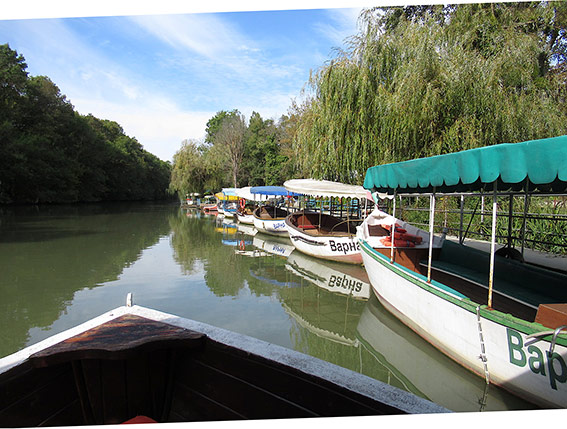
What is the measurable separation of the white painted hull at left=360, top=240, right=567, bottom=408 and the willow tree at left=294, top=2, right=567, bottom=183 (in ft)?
20.8

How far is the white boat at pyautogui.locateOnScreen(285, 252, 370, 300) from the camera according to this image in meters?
7.84

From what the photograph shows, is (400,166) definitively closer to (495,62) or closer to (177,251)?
(495,62)

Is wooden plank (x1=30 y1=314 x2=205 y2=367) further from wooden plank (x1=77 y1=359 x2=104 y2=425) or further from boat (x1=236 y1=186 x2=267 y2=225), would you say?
boat (x1=236 y1=186 x2=267 y2=225)

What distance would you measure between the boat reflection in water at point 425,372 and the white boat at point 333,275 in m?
1.89

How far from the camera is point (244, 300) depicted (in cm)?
720

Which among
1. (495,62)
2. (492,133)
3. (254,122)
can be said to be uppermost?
(254,122)

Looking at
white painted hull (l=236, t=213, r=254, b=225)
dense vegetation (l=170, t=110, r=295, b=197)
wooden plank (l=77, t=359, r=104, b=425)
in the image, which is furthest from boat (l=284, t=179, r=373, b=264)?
dense vegetation (l=170, t=110, r=295, b=197)

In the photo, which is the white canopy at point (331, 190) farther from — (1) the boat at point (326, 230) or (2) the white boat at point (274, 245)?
(2) the white boat at point (274, 245)

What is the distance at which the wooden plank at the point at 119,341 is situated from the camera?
1978 millimetres

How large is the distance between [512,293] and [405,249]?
84.5 inches

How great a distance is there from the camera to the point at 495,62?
9.90 m

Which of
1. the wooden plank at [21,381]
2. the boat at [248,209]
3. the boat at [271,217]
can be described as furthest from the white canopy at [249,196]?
the wooden plank at [21,381]

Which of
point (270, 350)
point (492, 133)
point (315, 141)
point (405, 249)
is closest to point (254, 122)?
point (315, 141)

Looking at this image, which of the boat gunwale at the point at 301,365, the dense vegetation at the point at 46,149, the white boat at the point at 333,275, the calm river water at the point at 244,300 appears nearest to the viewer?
the boat gunwale at the point at 301,365
